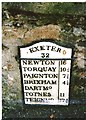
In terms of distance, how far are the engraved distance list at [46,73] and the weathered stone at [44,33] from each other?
0.03 meters

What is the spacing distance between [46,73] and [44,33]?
0.15m

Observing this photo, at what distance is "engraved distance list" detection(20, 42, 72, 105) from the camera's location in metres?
1.09

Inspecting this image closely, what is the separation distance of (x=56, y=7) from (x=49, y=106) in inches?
14.9

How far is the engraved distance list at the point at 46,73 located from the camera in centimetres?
109

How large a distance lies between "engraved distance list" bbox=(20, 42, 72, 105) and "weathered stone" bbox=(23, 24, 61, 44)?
25mm

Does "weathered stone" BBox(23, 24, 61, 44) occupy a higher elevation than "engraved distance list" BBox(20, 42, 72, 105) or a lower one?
higher

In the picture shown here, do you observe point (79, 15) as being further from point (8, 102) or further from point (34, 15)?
point (8, 102)

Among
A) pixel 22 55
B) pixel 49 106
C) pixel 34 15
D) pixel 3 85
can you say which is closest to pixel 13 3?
pixel 34 15

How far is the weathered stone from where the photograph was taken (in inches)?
42.1

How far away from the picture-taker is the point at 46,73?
3.65ft

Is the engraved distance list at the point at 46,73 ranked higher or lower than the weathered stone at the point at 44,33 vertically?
lower

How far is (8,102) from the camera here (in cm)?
115

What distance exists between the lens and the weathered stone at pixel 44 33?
42.1 inches

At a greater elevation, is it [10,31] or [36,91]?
[10,31]
